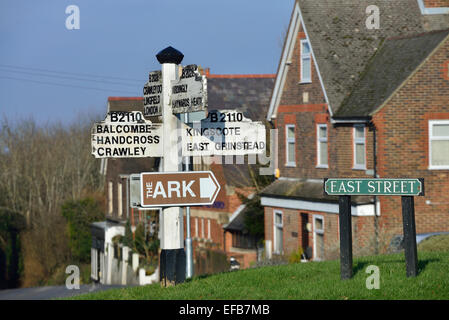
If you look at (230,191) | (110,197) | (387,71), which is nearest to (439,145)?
(387,71)

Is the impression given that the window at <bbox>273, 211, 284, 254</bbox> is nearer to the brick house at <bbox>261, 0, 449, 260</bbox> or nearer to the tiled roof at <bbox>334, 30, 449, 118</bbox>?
the brick house at <bbox>261, 0, 449, 260</bbox>

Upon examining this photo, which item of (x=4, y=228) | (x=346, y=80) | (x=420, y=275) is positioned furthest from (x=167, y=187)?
(x=4, y=228)

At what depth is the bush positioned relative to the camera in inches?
2249

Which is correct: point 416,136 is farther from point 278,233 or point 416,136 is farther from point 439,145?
point 278,233

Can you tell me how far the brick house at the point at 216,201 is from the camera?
37.0m

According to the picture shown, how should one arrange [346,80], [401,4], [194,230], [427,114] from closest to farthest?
1. [427,114]
2. [346,80]
3. [401,4]
4. [194,230]

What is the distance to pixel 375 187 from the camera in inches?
438

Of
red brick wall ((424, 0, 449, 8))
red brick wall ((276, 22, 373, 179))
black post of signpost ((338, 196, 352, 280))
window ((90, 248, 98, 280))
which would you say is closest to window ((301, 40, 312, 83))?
red brick wall ((276, 22, 373, 179))

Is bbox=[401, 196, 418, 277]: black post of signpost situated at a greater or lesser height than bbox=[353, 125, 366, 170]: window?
lesser

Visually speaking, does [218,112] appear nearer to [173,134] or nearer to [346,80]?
[173,134]

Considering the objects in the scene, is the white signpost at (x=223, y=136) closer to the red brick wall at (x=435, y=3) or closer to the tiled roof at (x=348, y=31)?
the tiled roof at (x=348, y=31)

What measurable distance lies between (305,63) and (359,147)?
4.49 meters
